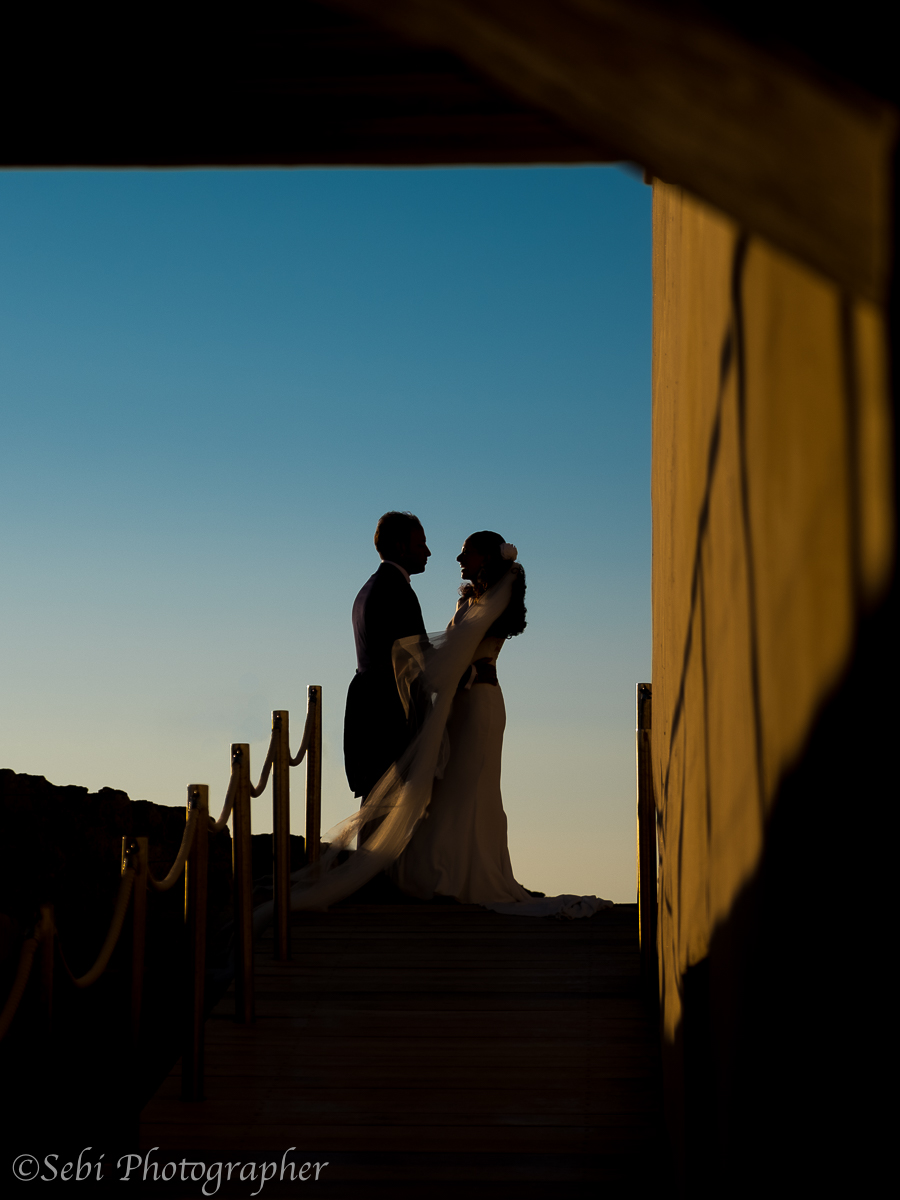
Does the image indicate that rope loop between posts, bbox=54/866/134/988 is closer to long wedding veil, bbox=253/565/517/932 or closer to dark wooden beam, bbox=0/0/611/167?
dark wooden beam, bbox=0/0/611/167

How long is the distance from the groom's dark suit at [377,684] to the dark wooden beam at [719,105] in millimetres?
6799

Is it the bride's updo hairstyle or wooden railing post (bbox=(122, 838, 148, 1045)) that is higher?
→ the bride's updo hairstyle

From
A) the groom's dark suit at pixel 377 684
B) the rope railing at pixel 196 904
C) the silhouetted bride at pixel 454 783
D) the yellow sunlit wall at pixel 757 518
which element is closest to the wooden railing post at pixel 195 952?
the rope railing at pixel 196 904

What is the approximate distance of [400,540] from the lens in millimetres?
7770

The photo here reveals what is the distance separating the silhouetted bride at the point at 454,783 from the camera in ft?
23.4

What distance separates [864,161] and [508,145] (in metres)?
1.37

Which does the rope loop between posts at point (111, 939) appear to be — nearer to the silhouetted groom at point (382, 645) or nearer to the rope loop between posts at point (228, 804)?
the rope loop between posts at point (228, 804)

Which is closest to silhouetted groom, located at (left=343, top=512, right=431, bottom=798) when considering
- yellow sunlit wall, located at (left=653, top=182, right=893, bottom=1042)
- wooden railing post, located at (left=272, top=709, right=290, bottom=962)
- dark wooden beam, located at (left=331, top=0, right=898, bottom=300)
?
wooden railing post, located at (left=272, top=709, right=290, bottom=962)

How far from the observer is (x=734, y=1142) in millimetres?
1730

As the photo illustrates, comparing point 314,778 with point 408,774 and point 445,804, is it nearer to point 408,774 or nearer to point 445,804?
point 408,774

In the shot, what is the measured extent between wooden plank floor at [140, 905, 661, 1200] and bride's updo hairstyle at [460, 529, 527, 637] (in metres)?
2.07

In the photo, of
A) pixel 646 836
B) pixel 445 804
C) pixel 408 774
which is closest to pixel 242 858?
pixel 646 836

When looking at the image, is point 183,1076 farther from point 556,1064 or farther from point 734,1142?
point 734,1142

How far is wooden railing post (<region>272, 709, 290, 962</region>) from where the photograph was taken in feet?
18.5
